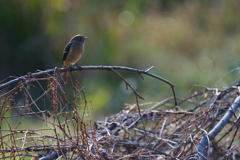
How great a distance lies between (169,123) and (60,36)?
3.76 m

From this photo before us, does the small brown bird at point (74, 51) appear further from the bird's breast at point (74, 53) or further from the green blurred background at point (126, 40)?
the green blurred background at point (126, 40)

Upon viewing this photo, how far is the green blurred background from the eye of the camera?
16.8 ft

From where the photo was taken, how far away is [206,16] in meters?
5.94

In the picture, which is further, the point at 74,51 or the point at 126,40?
the point at 126,40

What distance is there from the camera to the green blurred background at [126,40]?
5.12 metres

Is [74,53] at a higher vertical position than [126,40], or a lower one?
lower

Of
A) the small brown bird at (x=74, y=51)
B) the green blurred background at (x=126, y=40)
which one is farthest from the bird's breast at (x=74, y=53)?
the green blurred background at (x=126, y=40)

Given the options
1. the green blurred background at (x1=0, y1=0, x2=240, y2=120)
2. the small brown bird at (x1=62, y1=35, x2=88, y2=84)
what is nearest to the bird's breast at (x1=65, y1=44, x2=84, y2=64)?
the small brown bird at (x1=62, y1=35, x2=88, y2=84)

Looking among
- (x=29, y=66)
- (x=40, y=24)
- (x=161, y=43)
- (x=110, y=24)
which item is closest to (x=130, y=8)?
(x=110, y=24)

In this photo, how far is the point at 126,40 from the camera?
6.18 metres

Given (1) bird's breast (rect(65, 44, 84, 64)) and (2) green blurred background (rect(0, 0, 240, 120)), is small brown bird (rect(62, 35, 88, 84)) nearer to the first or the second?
(1) bird's breast (rect(65, 44, 84, 64))

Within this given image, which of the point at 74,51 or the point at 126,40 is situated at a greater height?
the point at 126,40

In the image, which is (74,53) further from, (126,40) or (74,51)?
(126,40)

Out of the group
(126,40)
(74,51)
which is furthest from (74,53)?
(126,40)
